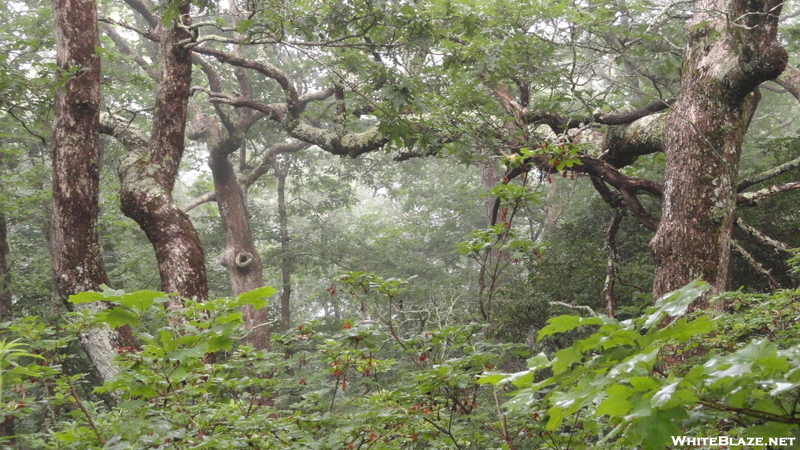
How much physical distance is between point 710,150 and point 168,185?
15.9 feet

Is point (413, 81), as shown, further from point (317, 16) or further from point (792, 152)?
point (792, 152)

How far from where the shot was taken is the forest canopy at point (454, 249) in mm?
1421

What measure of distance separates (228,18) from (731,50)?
42.5 ft

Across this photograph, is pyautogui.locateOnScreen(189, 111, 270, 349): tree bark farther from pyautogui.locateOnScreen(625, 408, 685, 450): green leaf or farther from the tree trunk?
pyautogui.locateOnScreen(625, 408, 685, 450): green leaf

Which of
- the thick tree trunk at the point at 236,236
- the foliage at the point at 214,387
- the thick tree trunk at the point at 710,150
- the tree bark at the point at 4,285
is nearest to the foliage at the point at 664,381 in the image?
the foliage at the point at 214,387

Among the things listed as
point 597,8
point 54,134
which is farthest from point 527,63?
point 54,134

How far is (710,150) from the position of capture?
13.1 feet

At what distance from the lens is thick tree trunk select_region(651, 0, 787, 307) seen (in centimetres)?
385

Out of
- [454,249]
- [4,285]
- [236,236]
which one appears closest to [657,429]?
[454,249]

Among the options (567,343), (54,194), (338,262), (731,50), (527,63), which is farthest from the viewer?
(338,262)

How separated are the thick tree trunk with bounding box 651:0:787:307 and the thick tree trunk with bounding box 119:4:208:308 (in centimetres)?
398

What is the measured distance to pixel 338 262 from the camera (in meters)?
13.5

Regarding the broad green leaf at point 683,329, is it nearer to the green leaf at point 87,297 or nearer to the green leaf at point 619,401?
the green leaf at point 619,401

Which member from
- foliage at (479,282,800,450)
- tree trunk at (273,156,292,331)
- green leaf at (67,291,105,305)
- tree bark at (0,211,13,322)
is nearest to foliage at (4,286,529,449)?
green leaf at (67,291,105,305)
